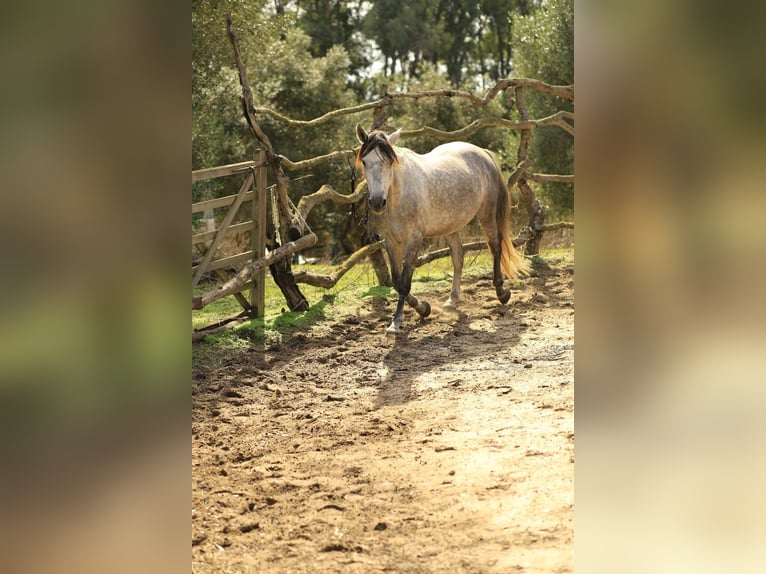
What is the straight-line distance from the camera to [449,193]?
723 cm

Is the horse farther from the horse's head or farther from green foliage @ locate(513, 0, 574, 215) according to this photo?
green foliage @ locate(513, 0, 574, 215)

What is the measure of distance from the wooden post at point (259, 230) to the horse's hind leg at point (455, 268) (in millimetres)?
1824

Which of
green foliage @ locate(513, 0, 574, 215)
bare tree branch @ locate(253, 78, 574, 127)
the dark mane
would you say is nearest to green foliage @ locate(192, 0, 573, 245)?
green foliage @ locate(513, 0, 574, 215)

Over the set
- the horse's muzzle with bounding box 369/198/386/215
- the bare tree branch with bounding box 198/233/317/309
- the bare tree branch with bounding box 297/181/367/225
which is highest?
the horse's muzzle with bounding box 369/198/386/215

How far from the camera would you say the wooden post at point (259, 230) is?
7.01m

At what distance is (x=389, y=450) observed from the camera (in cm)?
389

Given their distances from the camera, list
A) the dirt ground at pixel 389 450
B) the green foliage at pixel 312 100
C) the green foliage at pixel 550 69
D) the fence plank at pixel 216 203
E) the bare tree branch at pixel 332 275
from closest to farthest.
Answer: the dirt ground at pixel 389 450 → the fence plank at pixel 216 203 → the bare tree branch at pixel 332 275 → the green foliage at pixel 312 100 → the green foliage at pixel 550 69

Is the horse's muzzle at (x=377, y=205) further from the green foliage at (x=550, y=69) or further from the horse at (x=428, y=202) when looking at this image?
the green foliage at (x=550, y=69)

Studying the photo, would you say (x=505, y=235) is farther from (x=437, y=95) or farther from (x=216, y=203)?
(x=216, y=203)

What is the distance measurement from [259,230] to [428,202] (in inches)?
62.2

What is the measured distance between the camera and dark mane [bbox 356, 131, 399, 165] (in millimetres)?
6138

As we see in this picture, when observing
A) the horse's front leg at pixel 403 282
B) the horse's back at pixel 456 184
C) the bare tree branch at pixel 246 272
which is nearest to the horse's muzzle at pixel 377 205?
the horse's front leg at pixel 403 282
